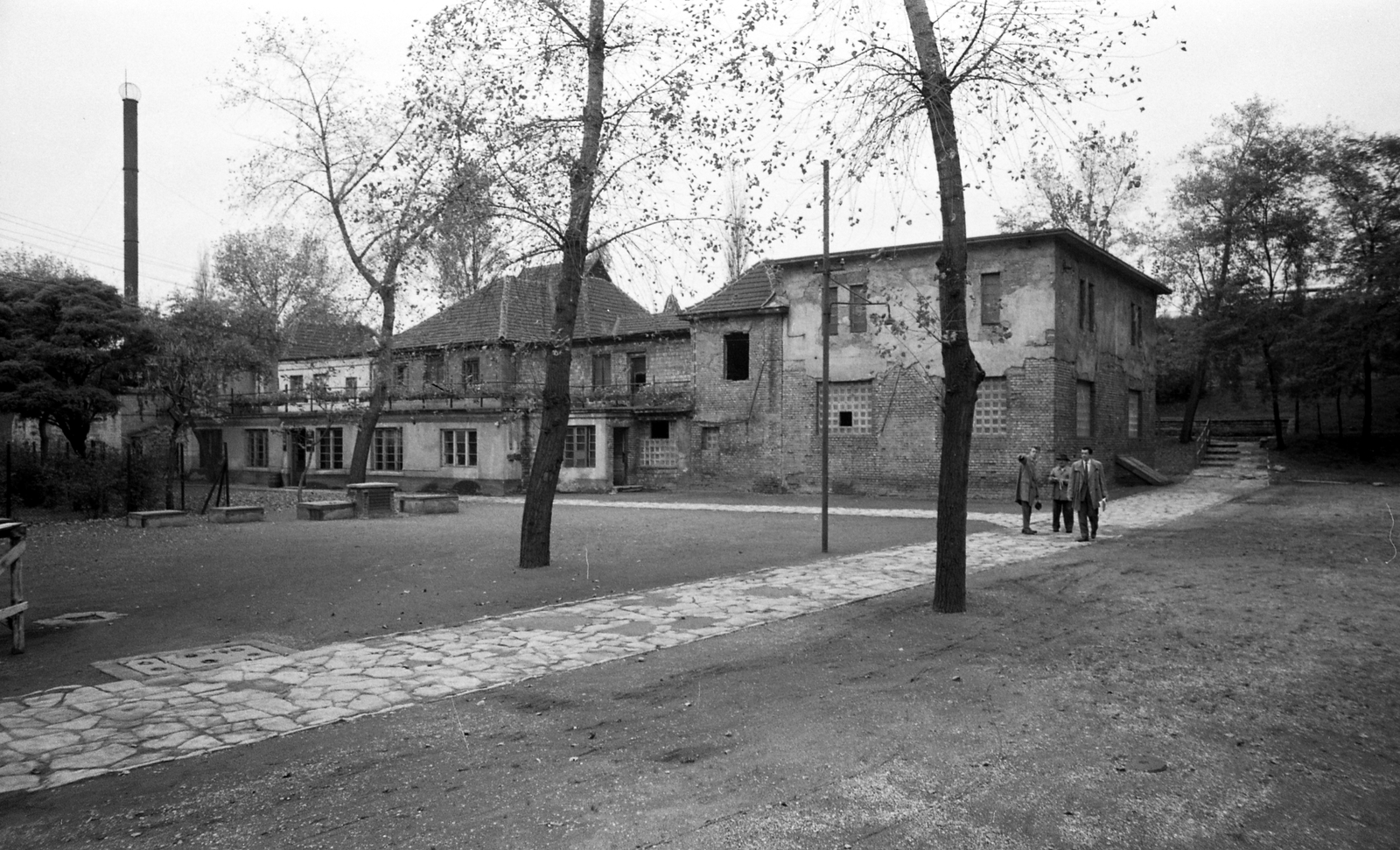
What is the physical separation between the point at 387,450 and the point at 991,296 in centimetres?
2383

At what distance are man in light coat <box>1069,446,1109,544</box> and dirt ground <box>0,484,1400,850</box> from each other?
22.2 ft

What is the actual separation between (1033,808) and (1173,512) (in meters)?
18.3

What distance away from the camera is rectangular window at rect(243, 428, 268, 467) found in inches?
1596

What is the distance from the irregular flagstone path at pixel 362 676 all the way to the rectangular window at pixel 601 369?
24.5 meters

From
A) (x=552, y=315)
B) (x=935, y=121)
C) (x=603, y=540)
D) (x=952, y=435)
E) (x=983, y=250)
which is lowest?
(x=603, y=540)

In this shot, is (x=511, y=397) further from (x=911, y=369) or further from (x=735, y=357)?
(x=911, y=369)

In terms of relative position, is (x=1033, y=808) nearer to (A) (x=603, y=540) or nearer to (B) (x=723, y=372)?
(A) (x=603, y=540)

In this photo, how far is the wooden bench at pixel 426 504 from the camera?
77.1 feet

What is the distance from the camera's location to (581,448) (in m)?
33.0

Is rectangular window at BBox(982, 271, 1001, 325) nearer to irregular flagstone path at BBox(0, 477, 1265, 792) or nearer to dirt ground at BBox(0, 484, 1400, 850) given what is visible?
irregular flagstone path at BBox(0, 477, 1265, 792)

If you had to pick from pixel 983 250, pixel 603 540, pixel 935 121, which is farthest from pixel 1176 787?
pixel 983 250

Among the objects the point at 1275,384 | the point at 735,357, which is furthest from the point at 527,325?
the point at 1275,384

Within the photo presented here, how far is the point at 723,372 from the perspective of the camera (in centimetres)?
3131

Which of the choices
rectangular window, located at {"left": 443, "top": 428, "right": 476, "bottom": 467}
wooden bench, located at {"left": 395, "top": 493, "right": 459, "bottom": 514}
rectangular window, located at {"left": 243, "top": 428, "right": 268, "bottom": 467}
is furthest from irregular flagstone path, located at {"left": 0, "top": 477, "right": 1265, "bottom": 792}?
rectangular window, located at {"left": 243, "top": 428, "right": 268, "bottom": 467}
